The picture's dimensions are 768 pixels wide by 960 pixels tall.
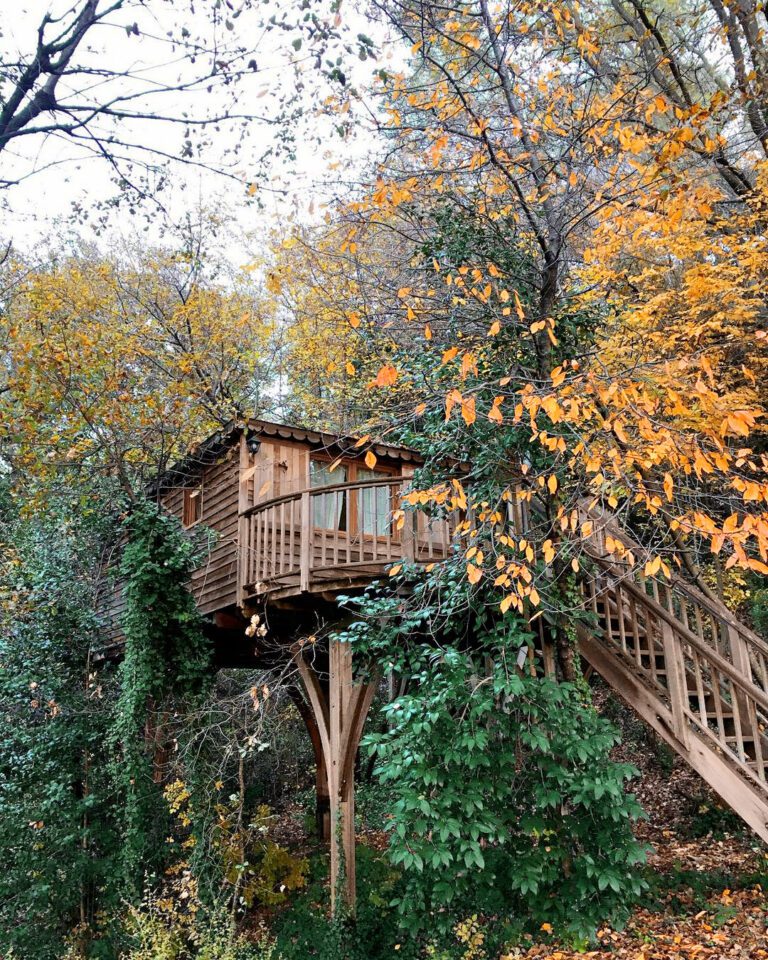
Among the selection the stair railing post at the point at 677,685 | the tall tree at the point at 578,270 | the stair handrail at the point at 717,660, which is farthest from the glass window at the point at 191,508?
the stair railing post at the point at 677,685

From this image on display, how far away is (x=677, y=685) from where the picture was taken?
6410 millimetres

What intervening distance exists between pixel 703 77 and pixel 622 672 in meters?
11.7

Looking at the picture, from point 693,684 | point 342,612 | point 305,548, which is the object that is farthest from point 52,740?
point 693,684

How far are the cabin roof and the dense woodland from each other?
0.70 m

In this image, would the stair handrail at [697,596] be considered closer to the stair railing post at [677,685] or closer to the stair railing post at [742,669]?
the stair railing post at [742,669]

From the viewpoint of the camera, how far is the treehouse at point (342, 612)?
6.34 m

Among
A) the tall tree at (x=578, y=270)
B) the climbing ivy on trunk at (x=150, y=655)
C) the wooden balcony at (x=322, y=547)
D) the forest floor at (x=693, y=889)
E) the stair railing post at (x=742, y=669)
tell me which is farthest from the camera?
the climbing ivy on trunk at (x=150, y=655)

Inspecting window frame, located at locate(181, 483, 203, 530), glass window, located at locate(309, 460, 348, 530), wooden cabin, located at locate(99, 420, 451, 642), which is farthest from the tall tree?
window frame, located at locate(181, 483, 203, 530)

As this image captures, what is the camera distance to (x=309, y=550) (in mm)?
8352

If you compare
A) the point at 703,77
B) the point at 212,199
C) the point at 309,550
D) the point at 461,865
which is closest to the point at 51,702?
the point at 309,550

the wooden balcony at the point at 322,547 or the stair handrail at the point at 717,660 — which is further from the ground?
the wooden balcony at the point at 322,547

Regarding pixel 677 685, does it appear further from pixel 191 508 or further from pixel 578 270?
pixel 191 508

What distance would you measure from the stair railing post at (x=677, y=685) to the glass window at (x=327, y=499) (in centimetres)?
515

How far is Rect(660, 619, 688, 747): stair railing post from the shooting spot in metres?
6.36
